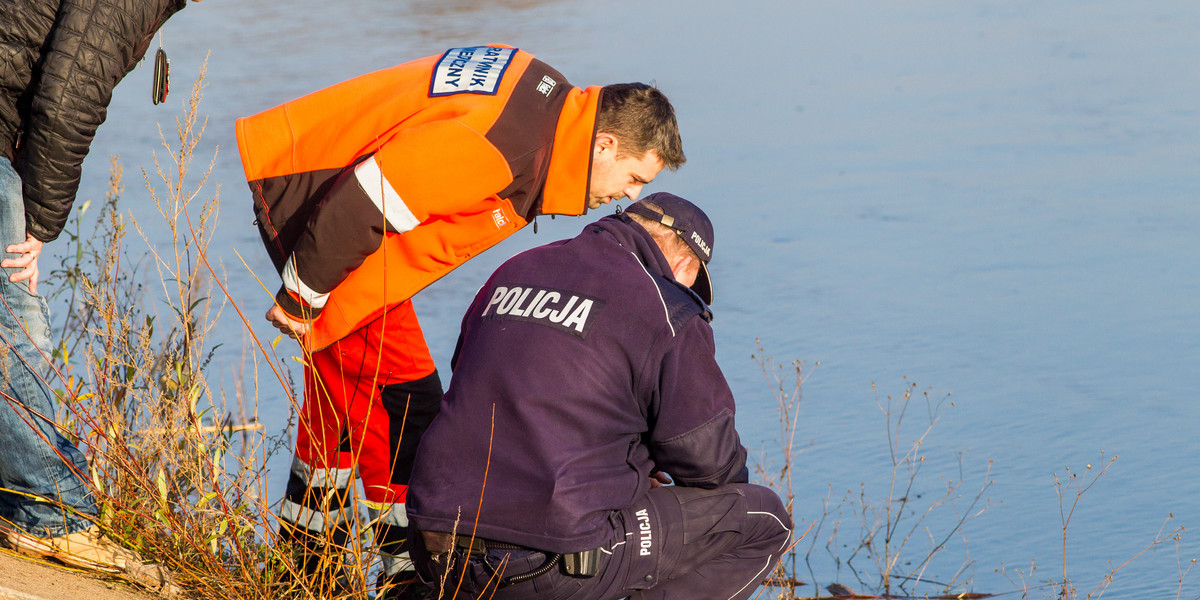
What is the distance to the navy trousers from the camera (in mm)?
2650

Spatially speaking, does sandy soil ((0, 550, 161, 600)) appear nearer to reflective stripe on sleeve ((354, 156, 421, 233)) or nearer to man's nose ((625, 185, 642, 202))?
reflective stripe on sleeve ((354, 156, 421, 233))

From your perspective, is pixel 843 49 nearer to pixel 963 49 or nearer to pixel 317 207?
pixel 963 49

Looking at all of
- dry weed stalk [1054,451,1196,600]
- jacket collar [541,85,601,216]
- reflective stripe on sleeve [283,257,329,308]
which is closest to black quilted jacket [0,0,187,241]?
reflective stripe on sleeve [283,257,329,308]

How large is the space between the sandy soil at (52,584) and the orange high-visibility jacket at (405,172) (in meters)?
0.71

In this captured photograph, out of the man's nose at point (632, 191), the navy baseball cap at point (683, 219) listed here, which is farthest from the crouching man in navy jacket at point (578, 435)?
the man's nose at point (632, 191)

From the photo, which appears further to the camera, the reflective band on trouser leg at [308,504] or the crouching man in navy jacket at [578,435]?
the reflective band on trouser leg at [308,504]

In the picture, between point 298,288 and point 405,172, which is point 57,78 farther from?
point 405,172

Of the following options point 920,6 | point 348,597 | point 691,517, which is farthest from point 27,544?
point 920,6

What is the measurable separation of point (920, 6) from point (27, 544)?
10.1 meters

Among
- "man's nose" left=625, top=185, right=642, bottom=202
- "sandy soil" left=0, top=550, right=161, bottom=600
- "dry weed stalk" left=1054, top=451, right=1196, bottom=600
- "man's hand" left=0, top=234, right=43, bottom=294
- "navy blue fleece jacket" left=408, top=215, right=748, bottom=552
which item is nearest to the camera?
"navy blue fleece jacket" left=408, top=215, right=748, bottom=552

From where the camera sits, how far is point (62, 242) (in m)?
6.54

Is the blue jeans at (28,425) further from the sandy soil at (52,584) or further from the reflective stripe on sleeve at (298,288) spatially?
the reflective stripe on sleeve at (298,288)

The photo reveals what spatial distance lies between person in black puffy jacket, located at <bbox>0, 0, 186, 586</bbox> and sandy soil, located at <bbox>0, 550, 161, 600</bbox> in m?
0.04

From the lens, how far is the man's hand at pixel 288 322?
299 centimetres
